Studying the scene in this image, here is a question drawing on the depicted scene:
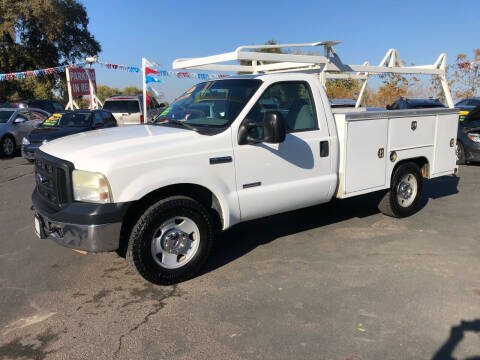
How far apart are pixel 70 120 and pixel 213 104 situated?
8.85 meters

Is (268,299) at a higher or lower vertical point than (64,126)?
lower

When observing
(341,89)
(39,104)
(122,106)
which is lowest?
(122,106)

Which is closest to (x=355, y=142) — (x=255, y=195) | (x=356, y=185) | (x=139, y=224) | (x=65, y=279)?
(x=356, y=185)

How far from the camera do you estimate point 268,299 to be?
3.61m

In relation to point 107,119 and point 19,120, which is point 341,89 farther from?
point 19,120

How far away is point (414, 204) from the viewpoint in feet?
19.7

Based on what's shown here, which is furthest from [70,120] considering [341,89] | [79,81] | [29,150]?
[79,81]

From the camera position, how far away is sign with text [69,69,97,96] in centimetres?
2245

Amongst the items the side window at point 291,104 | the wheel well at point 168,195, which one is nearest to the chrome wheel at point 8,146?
the wheel well at point 168,195

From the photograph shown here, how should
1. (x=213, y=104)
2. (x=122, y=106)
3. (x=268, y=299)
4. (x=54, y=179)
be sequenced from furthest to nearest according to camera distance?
1. (x=122, y=106)
2. (x=213, y=104)
3. (x=54, y=179)
4. (x=268, y=299)

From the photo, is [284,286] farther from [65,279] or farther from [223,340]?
[65,279]

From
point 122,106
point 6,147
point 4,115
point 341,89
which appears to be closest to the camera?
point 6,147

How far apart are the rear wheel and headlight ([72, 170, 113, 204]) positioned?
36.2ft

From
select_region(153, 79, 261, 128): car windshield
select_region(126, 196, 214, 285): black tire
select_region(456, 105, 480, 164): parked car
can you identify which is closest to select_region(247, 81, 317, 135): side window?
select_region(153, 79, 261, 128): car windshield
